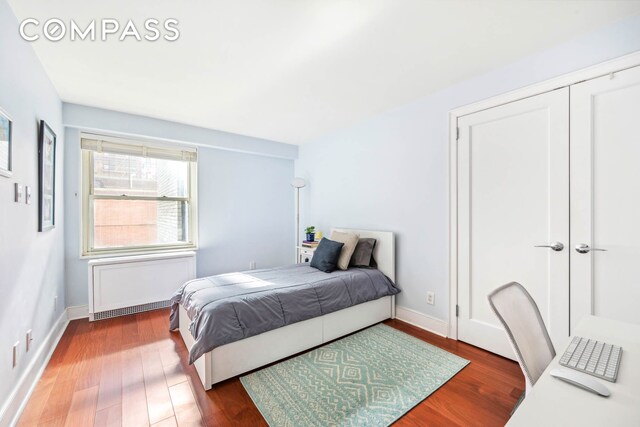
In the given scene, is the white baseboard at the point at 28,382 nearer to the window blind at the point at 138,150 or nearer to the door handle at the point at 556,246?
the window blind at the point at 138,150

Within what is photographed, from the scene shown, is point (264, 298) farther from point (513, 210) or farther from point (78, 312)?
point (78, 312)

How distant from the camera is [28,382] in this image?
1.76 metres

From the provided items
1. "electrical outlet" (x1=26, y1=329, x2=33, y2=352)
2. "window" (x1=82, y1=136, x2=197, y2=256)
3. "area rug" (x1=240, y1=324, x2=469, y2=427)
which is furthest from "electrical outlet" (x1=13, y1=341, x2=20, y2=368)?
"window" (x1=82, y1=136, x2=197, y2=256)

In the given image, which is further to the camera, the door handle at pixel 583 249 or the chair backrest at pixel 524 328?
the door handle at pixel 583 249

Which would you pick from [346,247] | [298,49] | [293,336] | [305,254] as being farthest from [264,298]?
[298,49]

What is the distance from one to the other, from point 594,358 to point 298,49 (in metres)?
2.26

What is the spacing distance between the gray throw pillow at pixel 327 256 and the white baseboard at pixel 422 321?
879 millimetres

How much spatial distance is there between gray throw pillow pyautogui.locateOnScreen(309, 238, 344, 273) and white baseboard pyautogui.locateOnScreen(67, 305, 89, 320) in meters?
2.61

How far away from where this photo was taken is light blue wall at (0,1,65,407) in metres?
1.48

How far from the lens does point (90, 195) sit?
3.17 metres

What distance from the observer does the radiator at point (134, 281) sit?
2.97m

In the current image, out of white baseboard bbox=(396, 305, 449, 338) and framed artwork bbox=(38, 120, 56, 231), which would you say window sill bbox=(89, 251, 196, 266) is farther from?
white baseboard bbox=(396, 305, 449, 338)

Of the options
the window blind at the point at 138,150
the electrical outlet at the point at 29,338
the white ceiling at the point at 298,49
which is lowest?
the electrical outlet at the point at 29,338

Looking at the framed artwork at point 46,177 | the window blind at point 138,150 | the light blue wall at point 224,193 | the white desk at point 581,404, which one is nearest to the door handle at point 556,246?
the white desk at point 581,404
